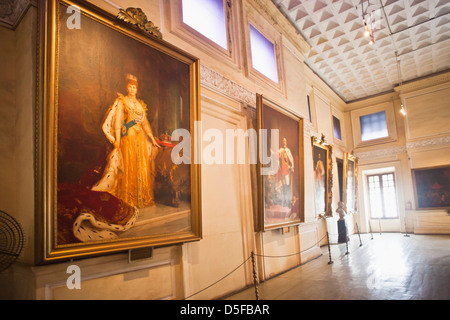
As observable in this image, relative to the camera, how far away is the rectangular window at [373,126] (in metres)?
15.7

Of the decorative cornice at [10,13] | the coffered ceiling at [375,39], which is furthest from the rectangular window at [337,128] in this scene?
the decorative cornice at [10,13]

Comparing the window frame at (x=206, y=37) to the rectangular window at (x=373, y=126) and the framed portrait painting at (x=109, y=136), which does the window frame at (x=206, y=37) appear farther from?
the rectangular window at (x=373, y=126)

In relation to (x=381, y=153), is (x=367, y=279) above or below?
below

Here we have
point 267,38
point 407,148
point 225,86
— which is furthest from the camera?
point 407,148

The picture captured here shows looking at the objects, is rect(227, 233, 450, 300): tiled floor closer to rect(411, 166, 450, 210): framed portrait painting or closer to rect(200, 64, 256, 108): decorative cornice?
rect(200, 64, 256, 108): decorative cornice

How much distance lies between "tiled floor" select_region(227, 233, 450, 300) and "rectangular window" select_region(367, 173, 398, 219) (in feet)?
21.8

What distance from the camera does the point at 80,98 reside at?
3256 millimetres

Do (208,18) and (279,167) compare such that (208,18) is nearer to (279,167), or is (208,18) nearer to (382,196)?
(279,167)

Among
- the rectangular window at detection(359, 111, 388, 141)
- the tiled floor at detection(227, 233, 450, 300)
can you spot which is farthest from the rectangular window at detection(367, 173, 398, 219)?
the tiled floor at detection(227, 233, 450, 300)

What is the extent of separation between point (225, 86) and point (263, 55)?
96.7 inches

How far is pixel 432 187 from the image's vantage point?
44.2 feet

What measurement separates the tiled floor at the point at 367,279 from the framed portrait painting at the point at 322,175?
2107 millimetres

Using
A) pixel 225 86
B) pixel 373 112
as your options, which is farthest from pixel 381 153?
pixel 225 86

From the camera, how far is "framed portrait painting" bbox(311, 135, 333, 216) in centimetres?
1011
